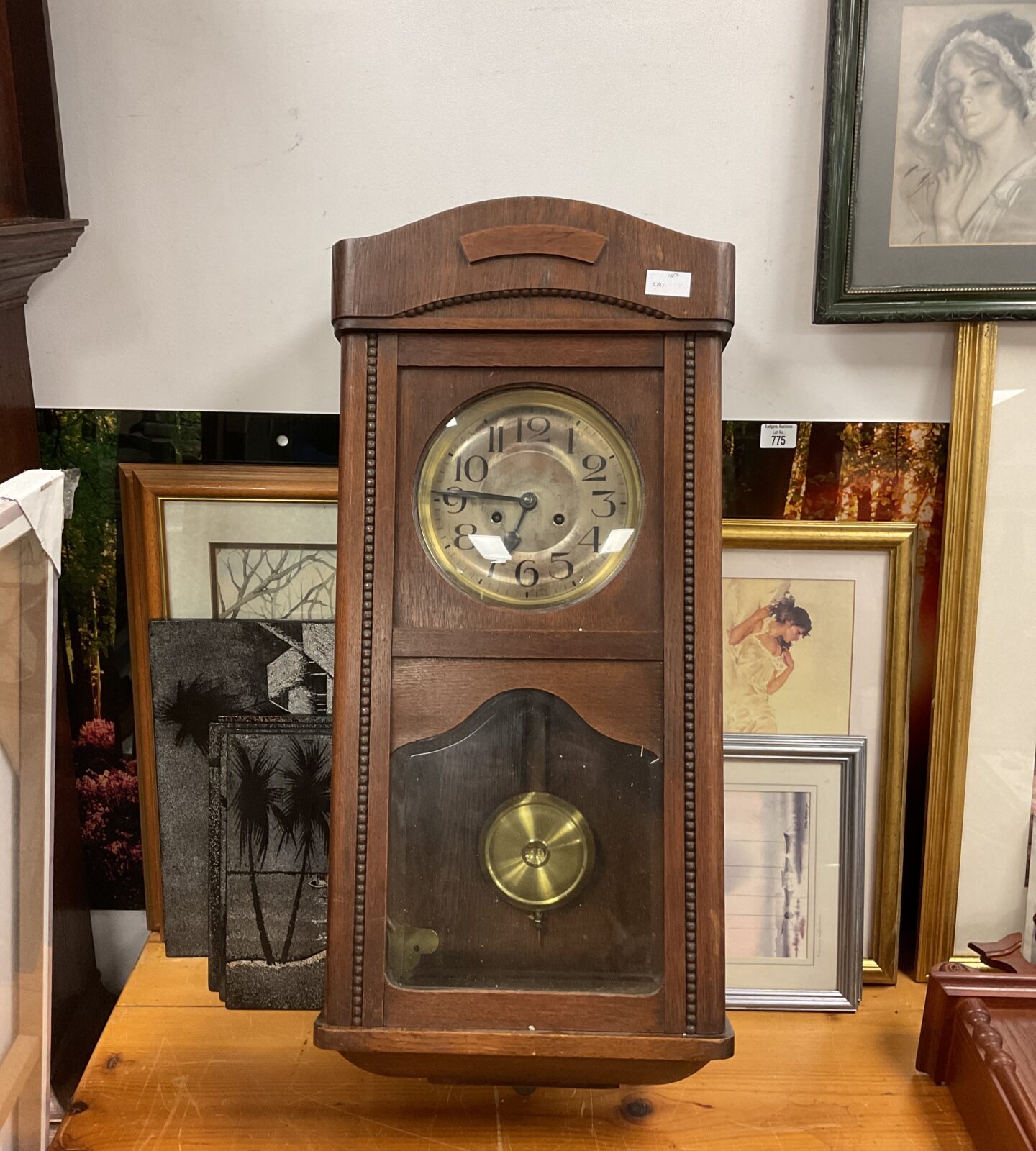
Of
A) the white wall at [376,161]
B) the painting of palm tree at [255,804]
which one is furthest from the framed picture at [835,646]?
the painting of palm tree at [255,804]

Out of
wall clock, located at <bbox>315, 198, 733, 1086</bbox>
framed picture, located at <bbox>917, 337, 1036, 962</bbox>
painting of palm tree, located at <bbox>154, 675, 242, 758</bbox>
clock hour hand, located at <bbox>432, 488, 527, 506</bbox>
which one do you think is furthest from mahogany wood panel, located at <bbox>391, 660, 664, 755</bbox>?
framed picture, located at <bbox>917, 337, 1036, 962</bbox>

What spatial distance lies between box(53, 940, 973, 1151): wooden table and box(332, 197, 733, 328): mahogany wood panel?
806mm

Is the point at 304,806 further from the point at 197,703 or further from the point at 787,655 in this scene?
the point at 787,655

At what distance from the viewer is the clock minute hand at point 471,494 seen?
945mm

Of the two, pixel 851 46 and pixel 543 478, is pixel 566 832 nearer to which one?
pixel 543 478

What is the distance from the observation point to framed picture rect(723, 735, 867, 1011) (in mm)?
1200

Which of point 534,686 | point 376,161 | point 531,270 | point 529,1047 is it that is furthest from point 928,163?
point 529,1047

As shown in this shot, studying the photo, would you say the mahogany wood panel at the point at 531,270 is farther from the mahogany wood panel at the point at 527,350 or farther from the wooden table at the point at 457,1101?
the wooden table at the point at 457,1101

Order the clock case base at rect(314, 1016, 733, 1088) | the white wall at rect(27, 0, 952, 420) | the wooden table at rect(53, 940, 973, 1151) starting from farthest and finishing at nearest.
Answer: the white wall at rect(27, 0, 952, 420) < the wooden table at rect(53, 940, 973, 1151) < the clock case base at rect(314, 1016, 733, 1088)

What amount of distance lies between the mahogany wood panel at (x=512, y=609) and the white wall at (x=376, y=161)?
0.96 ft

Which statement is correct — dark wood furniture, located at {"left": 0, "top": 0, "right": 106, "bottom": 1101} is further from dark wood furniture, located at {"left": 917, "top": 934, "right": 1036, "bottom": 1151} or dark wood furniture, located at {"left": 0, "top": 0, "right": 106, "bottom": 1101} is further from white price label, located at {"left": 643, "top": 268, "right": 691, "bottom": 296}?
dark wood furniture, located at {"left": 917, "top": 934, "right": 1036, "bottom": 1151}

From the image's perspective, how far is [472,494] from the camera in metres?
0.95

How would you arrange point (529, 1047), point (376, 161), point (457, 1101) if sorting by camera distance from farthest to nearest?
point (376, 161), point (457, 1101), point (529, 1047)

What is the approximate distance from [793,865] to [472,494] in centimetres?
64
